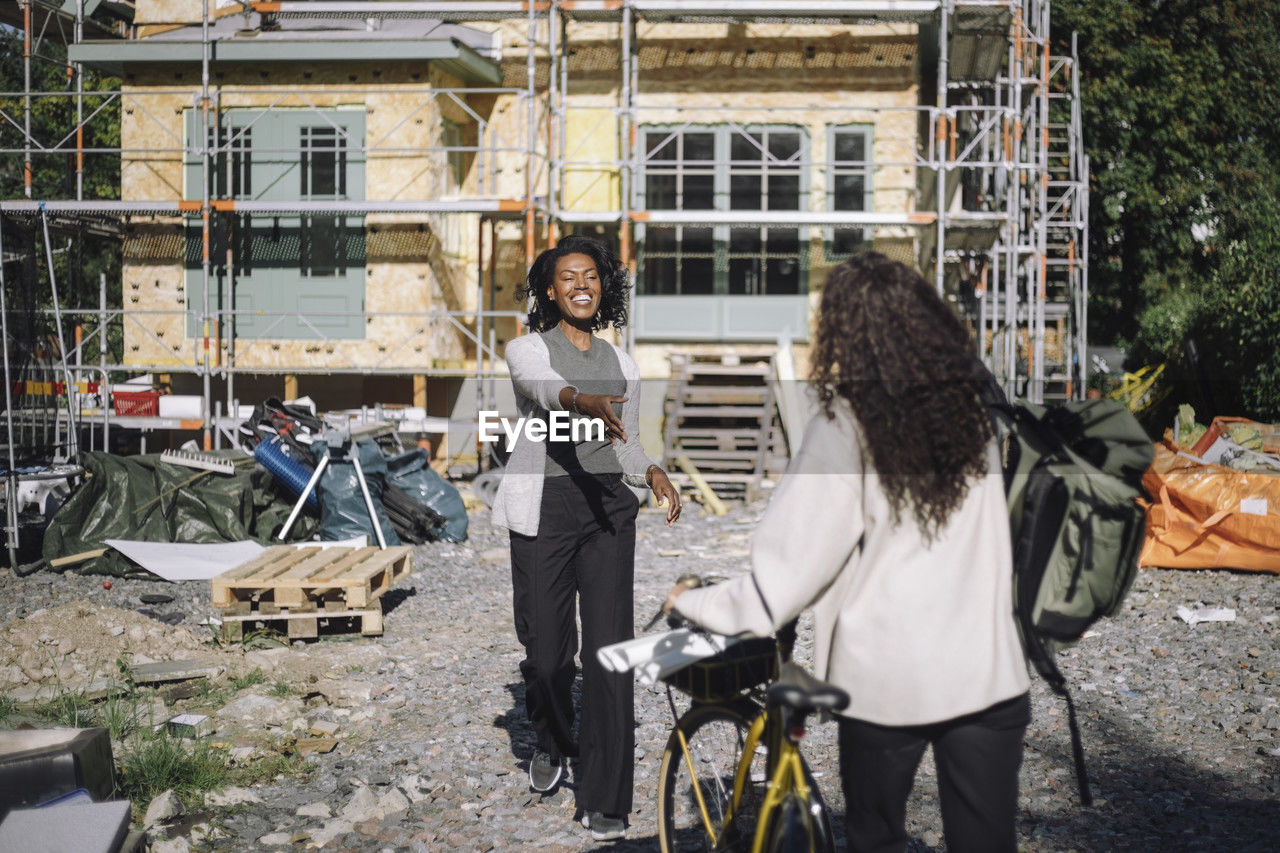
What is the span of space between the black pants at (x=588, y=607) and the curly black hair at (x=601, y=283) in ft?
2.40

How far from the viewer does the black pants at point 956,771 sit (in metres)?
2.54

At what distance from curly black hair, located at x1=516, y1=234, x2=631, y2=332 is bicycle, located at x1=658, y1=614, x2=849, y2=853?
1757mm

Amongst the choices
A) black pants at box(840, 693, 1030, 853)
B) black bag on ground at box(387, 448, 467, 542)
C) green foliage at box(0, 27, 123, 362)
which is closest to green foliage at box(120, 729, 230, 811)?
black pants at box(840, 693, 1030, 853)

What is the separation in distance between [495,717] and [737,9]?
12465mm

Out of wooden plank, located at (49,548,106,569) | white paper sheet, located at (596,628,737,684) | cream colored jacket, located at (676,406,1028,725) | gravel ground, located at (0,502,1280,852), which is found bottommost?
gravel ground, located at (0,502,1280,852)

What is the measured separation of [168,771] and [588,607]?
189 centimetres

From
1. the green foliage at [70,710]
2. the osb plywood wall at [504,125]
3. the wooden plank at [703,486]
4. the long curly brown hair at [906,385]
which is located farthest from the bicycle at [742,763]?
the osb plywood wall at [504,125]

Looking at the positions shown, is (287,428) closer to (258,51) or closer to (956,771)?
(258,51)

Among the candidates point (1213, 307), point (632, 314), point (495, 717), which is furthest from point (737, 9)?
point (495, 717)

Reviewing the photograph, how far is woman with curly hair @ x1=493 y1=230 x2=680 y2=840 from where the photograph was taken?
4.16 meters

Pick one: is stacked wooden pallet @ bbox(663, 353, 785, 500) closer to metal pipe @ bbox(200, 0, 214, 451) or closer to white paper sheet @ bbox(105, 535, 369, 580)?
white paper sheet @ bbox(105, 535, 369, 580)

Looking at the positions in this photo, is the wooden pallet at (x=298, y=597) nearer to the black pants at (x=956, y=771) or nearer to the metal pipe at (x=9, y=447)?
the metal pipe at (x=9, y=447)

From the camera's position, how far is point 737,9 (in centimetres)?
1595

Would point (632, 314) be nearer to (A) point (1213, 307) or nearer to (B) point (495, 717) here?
(A) point (1213, 307)
